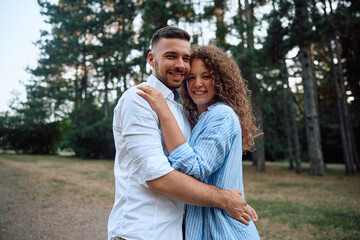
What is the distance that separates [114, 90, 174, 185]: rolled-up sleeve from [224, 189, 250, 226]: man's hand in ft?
1.39

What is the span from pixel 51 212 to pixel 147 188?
693 centimetres

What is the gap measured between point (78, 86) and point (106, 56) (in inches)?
279

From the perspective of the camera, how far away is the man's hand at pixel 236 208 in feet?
5.08

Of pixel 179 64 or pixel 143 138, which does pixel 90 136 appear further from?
pixel 143 138

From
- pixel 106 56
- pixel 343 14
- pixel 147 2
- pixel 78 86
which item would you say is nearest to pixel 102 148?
pixel 78 86

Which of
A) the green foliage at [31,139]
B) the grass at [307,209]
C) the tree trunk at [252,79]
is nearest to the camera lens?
the grass at [307,209]

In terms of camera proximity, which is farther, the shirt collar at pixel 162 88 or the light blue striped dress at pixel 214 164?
the shirt collar at pixel 162 88

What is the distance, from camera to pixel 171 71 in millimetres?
1881

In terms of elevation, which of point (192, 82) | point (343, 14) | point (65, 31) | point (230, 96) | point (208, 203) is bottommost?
point (208, 203)

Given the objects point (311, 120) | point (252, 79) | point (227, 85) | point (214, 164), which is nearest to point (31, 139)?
point (252, 79)

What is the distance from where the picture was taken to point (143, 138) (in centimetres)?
145

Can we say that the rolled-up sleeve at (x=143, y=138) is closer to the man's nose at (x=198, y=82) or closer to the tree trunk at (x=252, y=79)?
the man's nose at (x=198, y=82)

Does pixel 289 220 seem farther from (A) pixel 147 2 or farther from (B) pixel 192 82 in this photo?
(A) pixel 147 2

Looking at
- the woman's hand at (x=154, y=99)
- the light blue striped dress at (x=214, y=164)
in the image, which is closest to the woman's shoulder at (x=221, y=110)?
the light blue striped dress at (x=214, y=164)
